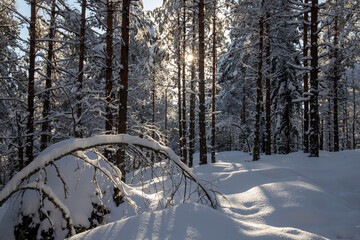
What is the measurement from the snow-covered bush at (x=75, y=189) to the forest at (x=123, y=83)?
0.02 meters

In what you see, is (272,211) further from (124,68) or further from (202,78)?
(202,78)

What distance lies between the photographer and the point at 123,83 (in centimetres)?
710

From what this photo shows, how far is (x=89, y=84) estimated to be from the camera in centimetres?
1096

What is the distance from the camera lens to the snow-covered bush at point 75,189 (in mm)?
2541

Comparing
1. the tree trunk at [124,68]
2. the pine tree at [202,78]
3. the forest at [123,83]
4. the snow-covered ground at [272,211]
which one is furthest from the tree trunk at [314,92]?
the tree trunk at [124,68]

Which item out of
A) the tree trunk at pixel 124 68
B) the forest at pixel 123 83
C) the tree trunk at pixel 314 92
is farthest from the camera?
the tree trunk at pixel 314 92

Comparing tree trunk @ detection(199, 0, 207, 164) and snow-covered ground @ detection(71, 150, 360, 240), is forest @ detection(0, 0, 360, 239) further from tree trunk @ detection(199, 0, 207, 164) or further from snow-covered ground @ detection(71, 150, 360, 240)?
snow-covered ground @ detection(71, 150, 360, 240)

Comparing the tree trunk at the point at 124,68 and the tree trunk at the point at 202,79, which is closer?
the tree trunk at the point at 124,68

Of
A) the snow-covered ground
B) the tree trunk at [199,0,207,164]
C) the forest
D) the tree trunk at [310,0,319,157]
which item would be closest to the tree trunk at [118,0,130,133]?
the forest

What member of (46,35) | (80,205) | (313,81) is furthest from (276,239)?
(46,35)

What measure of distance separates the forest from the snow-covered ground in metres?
0.73

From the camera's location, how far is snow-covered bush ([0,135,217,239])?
2541 mm

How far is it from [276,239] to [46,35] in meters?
12.7

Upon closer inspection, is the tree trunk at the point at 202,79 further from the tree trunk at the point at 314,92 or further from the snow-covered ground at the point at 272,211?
the tree trunk at the point at 314,92
